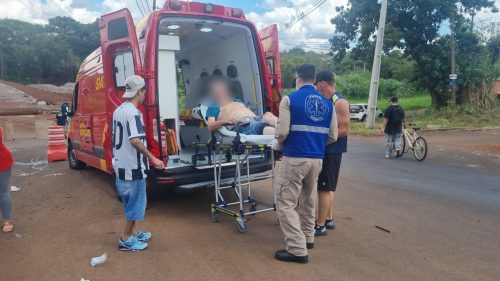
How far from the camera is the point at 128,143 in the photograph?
445 centimetres

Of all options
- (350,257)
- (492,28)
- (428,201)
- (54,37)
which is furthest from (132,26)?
(54,37)

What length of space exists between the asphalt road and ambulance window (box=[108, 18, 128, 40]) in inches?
95.8

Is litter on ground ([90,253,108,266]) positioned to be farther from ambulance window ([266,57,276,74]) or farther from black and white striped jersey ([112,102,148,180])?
ambulance window ([266,57,276,74])

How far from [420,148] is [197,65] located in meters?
6.38

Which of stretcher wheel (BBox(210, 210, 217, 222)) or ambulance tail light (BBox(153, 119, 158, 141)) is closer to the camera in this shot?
ambulance tail light (BBox(153, 119, 158, 141))

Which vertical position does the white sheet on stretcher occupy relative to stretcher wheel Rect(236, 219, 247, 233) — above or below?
above

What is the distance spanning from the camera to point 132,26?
554cm

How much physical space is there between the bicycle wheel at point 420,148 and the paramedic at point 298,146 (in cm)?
787

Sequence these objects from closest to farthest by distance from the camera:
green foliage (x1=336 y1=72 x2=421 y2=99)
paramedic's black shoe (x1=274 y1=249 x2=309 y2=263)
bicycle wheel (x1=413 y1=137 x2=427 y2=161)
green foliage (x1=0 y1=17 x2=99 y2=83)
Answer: paramedic's black shoe (x1=274 y1=249 x2=309 y2=263) < bicycle wheel (x1=413 y1=137 x2=427 y2=161) < green foliage (x1=336 y1=72 x2=421 y2=99) < green foliage (x1=0 y1=17 x2=99 y2=83)

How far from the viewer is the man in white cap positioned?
440cm

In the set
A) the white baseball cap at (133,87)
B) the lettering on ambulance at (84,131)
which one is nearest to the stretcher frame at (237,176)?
the white baseball cap at (133,87)

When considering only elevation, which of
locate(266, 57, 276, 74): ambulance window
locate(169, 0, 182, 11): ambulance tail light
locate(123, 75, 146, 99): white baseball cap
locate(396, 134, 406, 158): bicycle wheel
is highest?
locate(169, 0, 182, 11): ambulance tail light

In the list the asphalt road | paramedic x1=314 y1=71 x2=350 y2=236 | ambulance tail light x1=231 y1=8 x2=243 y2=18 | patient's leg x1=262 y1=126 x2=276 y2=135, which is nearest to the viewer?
the asphalt road

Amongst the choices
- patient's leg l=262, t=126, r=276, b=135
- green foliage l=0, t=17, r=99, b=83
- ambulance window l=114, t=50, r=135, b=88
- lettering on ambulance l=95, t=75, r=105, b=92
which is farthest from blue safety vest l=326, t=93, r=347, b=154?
green foliage l=0, t=17, r=99, b=83
